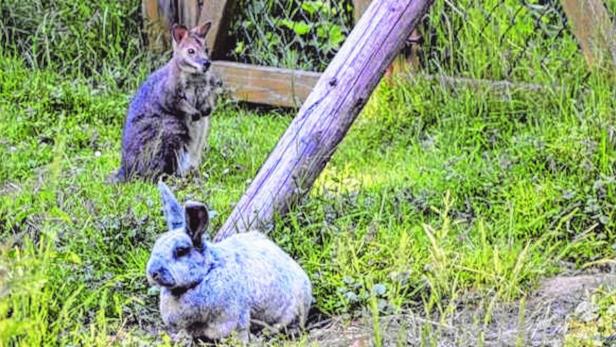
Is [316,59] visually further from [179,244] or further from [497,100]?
[179,244]

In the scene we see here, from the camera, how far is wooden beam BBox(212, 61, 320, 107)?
855 centimetres

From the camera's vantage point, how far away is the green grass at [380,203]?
4.78 metres

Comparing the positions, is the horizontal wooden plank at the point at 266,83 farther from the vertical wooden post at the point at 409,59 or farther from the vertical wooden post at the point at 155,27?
the vertical wooden post at the point at 409,59

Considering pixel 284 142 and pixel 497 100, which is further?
pixel 497 100

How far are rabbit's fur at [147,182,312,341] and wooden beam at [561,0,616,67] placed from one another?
8.82 ft

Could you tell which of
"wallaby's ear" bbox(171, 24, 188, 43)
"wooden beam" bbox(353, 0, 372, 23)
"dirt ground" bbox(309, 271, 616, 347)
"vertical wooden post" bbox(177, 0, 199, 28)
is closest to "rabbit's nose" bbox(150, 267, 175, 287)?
"dirt ground" bbox(309, 271, 616, 347)

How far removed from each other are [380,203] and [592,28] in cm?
190

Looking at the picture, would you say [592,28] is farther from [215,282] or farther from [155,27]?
[155,27]

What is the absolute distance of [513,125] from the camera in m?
6.96

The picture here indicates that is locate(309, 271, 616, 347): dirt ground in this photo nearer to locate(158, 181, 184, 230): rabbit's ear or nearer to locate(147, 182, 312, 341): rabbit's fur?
locate(147, 182, 312, 341): rabbit's fur

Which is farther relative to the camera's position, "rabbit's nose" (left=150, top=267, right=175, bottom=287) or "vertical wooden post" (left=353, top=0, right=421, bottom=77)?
"vertical wooden post" (left=353, top=0, right=421, bottom=77)

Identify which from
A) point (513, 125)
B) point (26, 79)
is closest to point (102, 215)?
point (513, 125)

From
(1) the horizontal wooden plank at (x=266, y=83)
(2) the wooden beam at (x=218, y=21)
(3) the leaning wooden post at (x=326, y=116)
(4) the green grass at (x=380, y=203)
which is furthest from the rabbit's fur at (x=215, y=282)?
(2) the wooden beam at (x=218, y=21)

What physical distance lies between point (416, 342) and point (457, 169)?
204 centimetres
